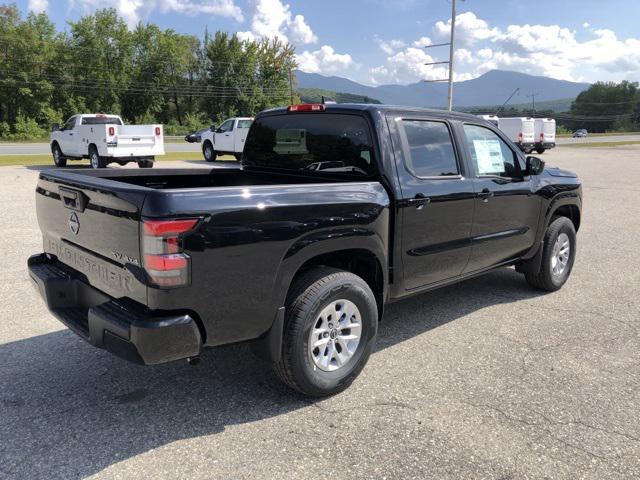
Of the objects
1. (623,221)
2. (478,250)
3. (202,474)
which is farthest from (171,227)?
(623,221)

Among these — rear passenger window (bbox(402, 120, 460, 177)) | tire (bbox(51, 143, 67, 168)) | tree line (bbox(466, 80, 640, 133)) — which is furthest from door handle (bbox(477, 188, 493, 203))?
tree line (bbox(466, 80, 640, 133))

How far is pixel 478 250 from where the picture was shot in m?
4.64

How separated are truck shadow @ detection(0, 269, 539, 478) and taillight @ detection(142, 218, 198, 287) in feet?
3.14

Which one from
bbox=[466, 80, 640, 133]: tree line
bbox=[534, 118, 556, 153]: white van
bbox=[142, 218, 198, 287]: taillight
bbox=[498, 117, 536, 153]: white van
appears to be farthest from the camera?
bbox=[466, 80, 640, 133]: tree line

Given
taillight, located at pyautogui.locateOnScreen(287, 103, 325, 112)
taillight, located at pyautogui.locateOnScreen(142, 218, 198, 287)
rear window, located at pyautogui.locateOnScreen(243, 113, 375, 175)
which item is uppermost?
taillight, located at pyautogui.locateOnScreen(287, 103, 325, 112)

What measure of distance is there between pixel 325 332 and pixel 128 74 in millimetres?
65499

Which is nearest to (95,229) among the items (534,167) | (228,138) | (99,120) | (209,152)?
(534,167)

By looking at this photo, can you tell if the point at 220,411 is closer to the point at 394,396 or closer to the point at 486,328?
the point at 394,396

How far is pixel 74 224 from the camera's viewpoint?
3.32 metres

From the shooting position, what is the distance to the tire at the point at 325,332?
3.20m

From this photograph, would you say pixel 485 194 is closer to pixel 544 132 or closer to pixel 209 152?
pixel 209 152

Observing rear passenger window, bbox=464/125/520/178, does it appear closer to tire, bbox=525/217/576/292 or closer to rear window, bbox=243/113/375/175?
tire, bbox=525/217/576/292

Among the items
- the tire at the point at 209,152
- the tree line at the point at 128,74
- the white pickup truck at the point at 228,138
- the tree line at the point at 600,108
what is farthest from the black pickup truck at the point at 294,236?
the tree line at the point at 600,108

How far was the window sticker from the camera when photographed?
4.69 meters
